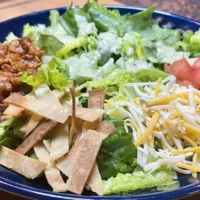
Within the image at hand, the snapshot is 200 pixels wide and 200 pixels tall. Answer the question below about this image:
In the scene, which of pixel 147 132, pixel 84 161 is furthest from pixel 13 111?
pixel 147 132

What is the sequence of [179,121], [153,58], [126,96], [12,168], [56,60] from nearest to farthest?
[12,168] → [179,121] → [126,96] → [56,60] → [153,58]

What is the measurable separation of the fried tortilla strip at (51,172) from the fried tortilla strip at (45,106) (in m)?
0.09

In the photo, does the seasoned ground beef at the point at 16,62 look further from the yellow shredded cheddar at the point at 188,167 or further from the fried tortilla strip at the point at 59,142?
the yellow shredded cheddar at the point at 188,167

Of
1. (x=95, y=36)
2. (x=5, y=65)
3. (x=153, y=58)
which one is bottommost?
(x=153, y=58)

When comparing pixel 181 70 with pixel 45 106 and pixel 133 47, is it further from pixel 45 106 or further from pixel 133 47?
pixel 45 106

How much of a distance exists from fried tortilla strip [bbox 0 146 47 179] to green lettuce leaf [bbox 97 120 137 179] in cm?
17

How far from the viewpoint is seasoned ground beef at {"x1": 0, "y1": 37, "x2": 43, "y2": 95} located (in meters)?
1.59

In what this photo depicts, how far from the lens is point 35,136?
1347 mm

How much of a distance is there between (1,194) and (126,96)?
551mm

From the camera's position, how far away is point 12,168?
130 cm

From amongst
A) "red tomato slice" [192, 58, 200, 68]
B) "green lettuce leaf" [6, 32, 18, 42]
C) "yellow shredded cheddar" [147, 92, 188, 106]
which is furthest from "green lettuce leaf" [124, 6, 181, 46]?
"yellow shredded cheddar" [147, 92, 188, 106]

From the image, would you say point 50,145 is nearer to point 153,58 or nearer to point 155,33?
point 153,58

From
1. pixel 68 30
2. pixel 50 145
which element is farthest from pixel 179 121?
pixel 68 30

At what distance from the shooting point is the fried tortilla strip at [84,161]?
122cm
